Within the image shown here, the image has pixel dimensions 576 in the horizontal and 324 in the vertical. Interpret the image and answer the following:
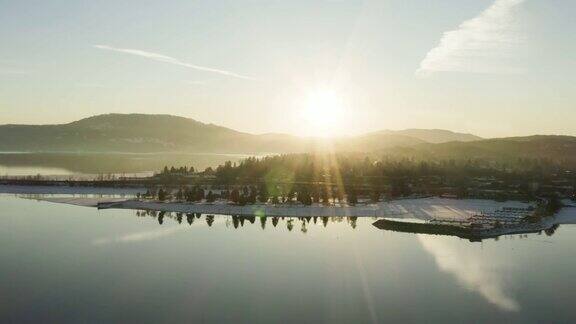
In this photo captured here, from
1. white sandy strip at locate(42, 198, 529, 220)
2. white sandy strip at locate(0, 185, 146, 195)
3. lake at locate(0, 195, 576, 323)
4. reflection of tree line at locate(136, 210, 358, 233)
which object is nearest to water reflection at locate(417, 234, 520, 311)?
lake at locate(0, 195, 576, 323)

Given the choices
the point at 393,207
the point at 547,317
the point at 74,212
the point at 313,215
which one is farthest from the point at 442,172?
the point at 547,317

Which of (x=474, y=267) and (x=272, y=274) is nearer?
(x=272, y=274)

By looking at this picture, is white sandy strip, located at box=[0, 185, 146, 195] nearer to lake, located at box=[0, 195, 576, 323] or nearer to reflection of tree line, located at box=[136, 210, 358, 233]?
reflection of tree line, located at box=[136, 210, 358, 233]

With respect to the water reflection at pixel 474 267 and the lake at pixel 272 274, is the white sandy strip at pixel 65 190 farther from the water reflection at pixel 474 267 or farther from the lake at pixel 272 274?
the water reflection at pixel 474 267

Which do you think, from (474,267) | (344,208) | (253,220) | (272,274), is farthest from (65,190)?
(474,267)

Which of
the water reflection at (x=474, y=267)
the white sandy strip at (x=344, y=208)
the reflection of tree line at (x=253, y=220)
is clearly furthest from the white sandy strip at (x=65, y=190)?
the water reflection at (x=474, y=267)

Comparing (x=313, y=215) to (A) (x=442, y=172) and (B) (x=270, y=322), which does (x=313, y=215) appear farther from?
(A) (x=442, y=172)

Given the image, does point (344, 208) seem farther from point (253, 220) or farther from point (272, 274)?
point (272, 274)
